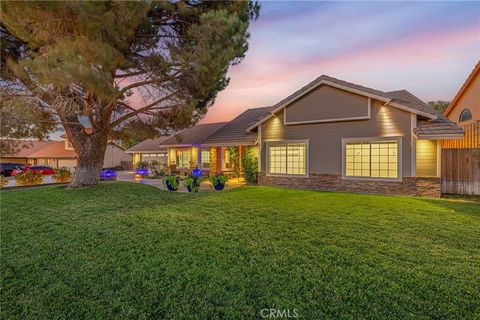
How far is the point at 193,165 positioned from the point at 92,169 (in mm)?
11105

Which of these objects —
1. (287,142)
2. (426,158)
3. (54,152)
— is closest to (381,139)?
(426,158)

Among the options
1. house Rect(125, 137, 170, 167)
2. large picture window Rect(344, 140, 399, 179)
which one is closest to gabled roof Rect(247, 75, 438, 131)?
large picture window Rect(344, 140, 399, 179)

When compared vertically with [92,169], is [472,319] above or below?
below

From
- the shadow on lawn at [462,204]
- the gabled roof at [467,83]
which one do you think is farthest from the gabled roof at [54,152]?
the gabled roof at [467,83]

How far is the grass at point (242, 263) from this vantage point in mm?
2961

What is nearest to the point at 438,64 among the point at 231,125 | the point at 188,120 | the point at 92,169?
the point at 231,125

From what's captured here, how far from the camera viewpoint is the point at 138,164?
30.0 m

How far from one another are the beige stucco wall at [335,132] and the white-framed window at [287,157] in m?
0.29

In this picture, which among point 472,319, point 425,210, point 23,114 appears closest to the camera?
point 472,319

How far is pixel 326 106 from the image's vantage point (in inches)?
475

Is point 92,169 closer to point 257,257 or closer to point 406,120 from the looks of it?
point 257,257

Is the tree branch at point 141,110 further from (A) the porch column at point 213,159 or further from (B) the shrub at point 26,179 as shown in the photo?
(A) the porch column at point 213,159

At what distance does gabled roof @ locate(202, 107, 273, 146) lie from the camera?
50.8ft

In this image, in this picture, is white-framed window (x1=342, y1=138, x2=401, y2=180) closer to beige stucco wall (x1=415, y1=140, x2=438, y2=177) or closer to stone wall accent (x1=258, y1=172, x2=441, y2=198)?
stone wall accent (x1=258, y1=172, x2=441, y2=198)
